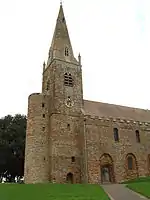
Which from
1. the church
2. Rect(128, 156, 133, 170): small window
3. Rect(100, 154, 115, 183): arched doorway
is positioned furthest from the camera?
Rect(128, 156, 133, 170): small window

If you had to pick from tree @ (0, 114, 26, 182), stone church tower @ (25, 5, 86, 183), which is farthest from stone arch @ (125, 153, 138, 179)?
tree @ (0, 114, 26, 182)

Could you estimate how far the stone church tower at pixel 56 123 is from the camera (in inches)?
1294

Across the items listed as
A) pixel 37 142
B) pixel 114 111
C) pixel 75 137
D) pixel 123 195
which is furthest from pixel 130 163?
pixel 123 195

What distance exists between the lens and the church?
109 ft

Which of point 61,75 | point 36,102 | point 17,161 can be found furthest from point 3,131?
point 61,75

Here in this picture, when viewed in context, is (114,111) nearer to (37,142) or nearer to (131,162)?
(131,162)

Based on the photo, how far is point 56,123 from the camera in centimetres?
3509

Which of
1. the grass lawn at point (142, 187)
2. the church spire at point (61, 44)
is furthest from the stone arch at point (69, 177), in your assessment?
the church spire at point (61, 44)

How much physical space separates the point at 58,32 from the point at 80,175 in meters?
22.9

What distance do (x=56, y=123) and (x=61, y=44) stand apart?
13.9 meters

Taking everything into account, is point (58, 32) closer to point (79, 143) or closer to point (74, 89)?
point (74, 89)

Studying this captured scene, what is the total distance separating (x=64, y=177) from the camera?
107 ft

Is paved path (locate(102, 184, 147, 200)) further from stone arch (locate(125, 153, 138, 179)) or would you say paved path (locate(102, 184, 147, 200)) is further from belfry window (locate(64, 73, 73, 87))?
belfry window (locate(64, 73, 73, 87))

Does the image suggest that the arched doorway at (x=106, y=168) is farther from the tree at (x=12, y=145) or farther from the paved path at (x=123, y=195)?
the tree at (x=12, y=145)
